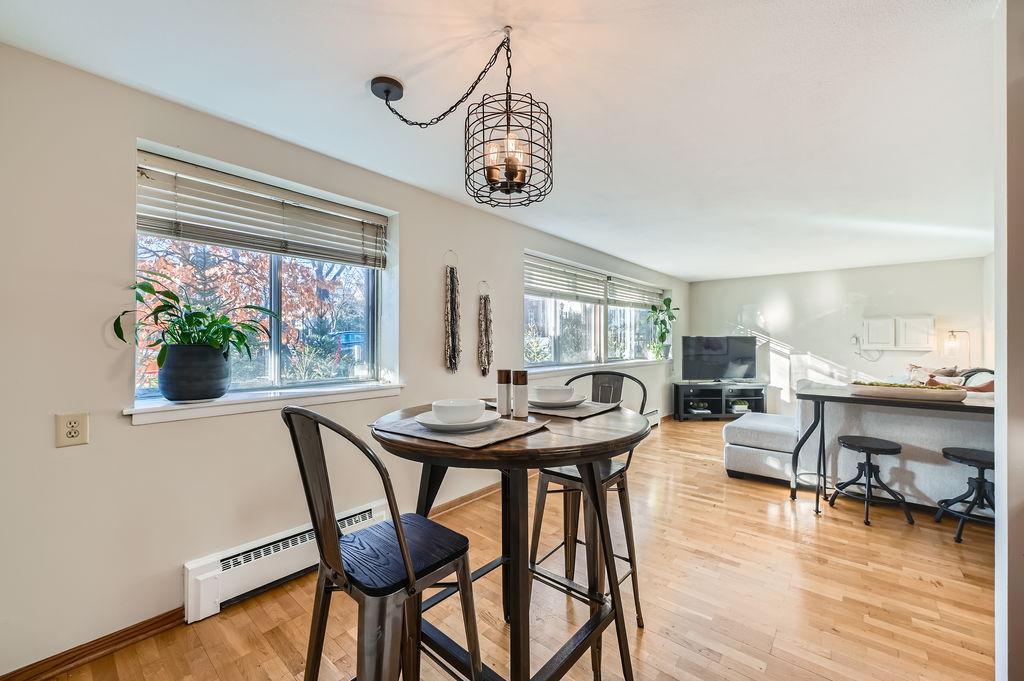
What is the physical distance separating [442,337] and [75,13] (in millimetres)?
2161

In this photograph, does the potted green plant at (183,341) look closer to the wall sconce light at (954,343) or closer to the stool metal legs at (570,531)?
the stool metal legs at (570,531)

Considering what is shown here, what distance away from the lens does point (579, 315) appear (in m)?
4.89

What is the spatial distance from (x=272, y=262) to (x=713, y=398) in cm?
619

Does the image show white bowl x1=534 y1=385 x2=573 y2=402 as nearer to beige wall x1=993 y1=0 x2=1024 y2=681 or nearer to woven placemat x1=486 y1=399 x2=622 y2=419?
woven placemat x1=486 y1=399 x2=622 y2=419

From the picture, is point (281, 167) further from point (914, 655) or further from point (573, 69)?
point (914, 655)

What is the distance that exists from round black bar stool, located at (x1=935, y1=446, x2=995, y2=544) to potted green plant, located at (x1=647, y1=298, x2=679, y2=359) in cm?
381

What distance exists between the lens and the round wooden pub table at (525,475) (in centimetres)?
113

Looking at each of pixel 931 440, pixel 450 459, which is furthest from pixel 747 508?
pixel 450 459

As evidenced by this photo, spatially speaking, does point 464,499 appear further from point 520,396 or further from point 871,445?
point 871,445

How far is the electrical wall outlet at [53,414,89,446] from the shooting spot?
5.35 feet

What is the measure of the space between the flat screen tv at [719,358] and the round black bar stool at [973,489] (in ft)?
12.9

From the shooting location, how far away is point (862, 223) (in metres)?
3.76

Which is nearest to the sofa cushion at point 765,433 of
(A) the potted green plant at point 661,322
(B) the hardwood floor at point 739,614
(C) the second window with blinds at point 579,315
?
(B) the hardwood floor at point 739,614

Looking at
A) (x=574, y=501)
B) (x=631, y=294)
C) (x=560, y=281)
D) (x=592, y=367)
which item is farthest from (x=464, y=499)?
(x=631, y=294)
